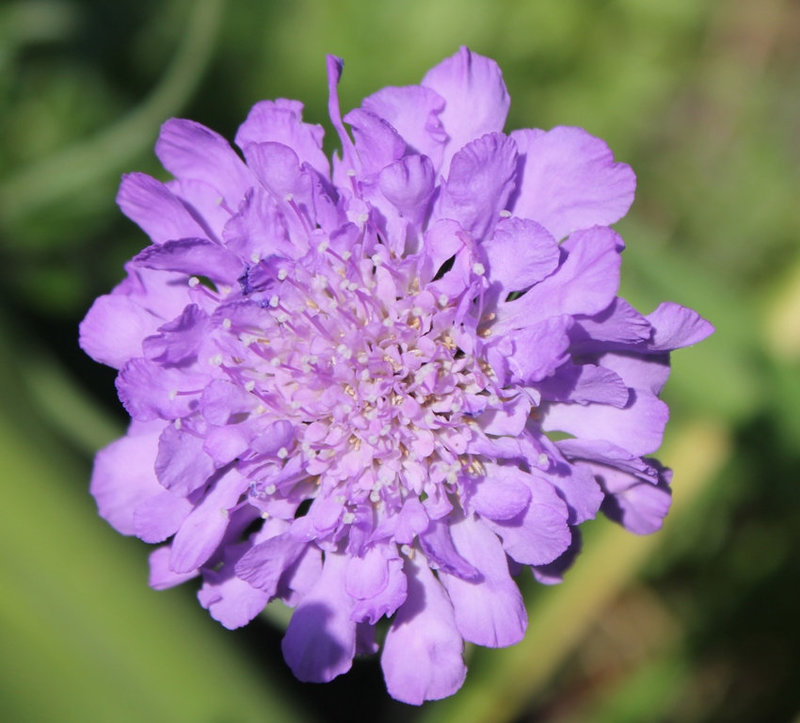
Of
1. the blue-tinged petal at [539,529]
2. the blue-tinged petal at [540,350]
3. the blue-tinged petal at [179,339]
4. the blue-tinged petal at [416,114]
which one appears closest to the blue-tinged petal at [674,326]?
the blue-tinged petal at [540,350]

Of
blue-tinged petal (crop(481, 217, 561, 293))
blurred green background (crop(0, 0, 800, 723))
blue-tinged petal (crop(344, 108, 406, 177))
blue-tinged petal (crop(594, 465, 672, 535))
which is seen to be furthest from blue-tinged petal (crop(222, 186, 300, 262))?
blurred green background (crop(0, 0, 800, 723))

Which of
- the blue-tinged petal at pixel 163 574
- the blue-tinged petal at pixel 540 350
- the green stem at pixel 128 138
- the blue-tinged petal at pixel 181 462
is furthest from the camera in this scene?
the green stem at pixel 128 138

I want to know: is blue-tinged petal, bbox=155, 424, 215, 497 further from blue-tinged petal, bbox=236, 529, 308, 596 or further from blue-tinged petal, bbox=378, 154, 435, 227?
blue-tinged petal, bbox=378, 154, 435, 227

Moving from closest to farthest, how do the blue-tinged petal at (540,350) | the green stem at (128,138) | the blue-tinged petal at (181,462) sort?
the blue-tinged petal at (540,350) < the blue-tinged petal at (181,462) < the green stem at (128,138)

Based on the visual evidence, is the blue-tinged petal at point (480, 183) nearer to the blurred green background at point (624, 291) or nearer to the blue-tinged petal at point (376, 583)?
the blue-tinged petal at point (376, 583)

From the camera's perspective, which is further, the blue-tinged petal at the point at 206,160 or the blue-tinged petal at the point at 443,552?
the blue-tinged petal at the point at 206,160

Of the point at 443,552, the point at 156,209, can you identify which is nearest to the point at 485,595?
the point at 443,552
